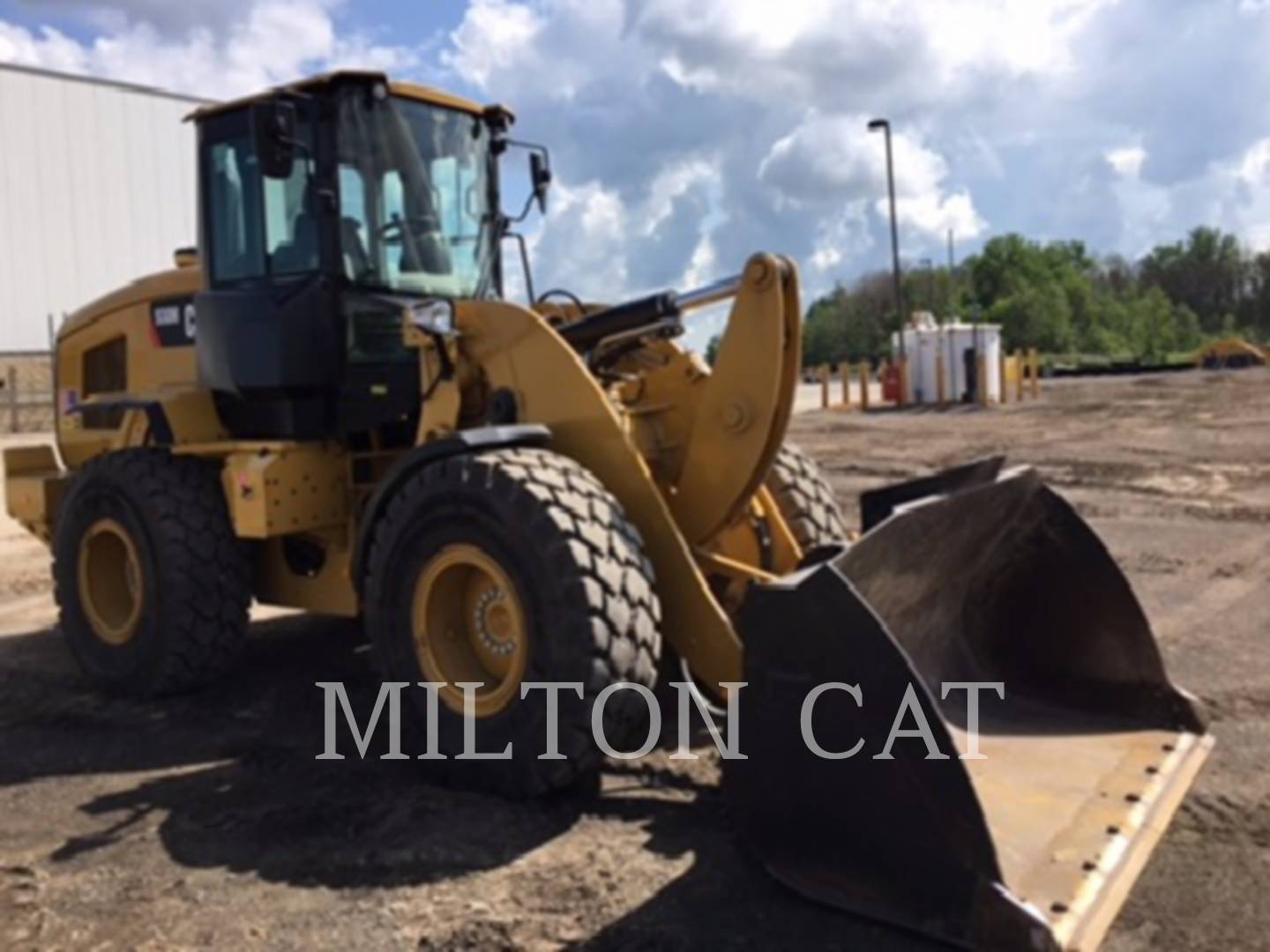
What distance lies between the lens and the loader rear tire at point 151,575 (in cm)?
589

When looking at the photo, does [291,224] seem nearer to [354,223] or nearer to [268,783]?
[354,223]

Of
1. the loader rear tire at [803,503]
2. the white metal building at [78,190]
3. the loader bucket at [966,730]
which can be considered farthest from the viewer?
the white metal building at [78,190]

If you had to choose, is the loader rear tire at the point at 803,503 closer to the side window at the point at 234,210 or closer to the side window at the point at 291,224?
the side window at the point at 291,224

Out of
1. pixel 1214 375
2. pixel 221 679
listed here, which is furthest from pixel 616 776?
pixel 1214 375

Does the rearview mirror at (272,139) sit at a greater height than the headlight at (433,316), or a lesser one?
greater

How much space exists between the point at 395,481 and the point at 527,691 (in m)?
1.04

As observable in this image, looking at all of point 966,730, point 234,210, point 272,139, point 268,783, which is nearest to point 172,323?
point 234,210

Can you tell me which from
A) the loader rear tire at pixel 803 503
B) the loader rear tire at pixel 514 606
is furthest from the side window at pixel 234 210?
the loader rear tire at pixel 803 503

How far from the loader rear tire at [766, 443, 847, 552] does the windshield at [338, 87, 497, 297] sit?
1691 mm

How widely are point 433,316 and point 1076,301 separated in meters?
70.2

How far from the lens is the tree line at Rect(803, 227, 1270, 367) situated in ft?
196

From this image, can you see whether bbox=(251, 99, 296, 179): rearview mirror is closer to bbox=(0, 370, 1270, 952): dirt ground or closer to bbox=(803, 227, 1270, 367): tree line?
bbox=(0, 370, 1270, 952): dirt ground

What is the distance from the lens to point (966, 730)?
4.51m

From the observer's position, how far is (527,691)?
14.3 feet
